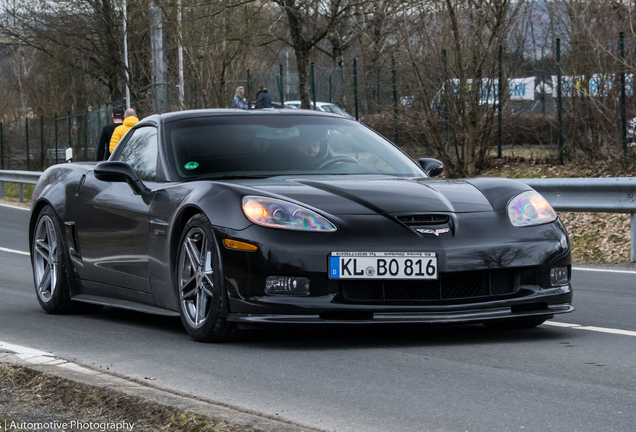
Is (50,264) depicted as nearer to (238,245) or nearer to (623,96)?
(238,245)

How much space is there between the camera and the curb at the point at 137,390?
3609 mm

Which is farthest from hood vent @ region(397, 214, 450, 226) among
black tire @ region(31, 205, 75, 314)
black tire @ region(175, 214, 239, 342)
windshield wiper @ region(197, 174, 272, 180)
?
black tire @ region(31, 205, 75, 314)

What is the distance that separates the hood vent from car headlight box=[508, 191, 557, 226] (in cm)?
40

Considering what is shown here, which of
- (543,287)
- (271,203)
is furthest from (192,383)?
(543,287)

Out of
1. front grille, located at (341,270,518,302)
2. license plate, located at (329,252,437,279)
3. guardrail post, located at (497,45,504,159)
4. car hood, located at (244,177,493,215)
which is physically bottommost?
front grille, located at (341,270,518,302)

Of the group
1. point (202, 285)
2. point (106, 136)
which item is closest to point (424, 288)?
point (202, 285)

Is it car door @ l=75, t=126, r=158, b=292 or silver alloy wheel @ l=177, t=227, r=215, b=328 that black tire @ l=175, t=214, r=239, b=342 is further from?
car door @ l=75, t=126, r=158, b=292

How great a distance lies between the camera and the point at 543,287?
217 inches

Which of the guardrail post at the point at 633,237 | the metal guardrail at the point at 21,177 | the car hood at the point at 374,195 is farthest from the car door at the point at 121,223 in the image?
the metal guardrail at the point at 21,177

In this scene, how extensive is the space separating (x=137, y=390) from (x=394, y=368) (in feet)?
4.13

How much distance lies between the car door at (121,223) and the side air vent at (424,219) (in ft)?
5.48

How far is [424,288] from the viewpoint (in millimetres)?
5281

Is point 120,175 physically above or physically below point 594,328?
above

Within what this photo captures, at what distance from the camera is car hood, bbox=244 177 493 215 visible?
5.39 metres
